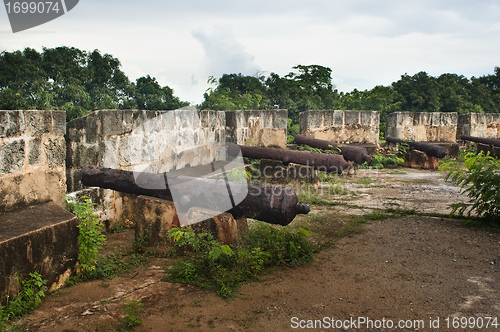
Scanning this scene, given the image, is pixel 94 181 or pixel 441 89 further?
pixel 441 89

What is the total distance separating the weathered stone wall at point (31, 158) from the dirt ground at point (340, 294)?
0.88 meters

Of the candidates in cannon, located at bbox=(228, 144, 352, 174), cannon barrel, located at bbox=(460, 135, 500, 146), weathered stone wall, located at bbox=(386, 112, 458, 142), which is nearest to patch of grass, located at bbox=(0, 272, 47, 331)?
cannon, located at bbox=(228, 144, 352, 174)

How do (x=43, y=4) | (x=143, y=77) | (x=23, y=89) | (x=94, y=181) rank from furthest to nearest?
(x=143, y=77) → (x=23, y=89) → (x=43, y=4) → (x=94, y=181)

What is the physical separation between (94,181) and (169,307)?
163cm

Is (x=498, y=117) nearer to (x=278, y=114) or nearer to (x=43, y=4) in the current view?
(x=278, y=114)

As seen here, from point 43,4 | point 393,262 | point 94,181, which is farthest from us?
point 43,4

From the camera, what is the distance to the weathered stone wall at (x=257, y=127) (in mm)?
7602

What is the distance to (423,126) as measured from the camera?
11148 millimetres

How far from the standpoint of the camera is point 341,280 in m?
3.08

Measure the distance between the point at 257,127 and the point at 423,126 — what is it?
17.8 feet

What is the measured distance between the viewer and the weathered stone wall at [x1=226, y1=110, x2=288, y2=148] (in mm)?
7602

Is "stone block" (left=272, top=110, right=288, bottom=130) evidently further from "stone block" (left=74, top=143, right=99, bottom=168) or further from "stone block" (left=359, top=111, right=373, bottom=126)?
"stone block" (left=74, top=143, right=99, bottom=168)

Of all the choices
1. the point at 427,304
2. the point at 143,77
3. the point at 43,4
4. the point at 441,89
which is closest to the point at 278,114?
the point at 43,4

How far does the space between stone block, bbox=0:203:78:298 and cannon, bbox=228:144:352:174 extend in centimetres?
409
